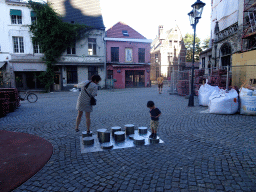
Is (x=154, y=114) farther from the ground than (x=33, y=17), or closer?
closer

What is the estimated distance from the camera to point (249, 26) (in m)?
15.9

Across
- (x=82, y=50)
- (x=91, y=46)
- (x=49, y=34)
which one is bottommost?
(x=82, y=50)

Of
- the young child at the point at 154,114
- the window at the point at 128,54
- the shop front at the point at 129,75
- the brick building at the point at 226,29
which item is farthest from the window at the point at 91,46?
the young child at the point at 154,114

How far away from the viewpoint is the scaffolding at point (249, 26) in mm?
15016

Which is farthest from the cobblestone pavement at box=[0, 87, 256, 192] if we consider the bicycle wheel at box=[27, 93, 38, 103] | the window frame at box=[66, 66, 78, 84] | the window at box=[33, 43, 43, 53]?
the window at box=[33, 43, 43, 53]

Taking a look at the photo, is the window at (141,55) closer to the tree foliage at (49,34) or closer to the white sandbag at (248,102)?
the tree foliage at (49,34)

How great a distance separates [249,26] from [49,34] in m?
21.7

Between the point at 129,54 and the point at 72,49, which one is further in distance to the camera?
the point at 129,54

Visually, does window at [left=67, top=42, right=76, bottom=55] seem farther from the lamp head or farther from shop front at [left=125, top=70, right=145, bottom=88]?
the lamp head

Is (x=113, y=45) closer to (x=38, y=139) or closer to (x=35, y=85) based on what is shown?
(x=35, y=85)

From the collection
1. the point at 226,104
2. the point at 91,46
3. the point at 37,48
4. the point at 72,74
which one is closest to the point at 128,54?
the point at 91,46

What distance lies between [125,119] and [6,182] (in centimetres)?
436

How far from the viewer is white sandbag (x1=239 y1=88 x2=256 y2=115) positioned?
6582mm

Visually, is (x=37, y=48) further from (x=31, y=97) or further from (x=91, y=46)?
(x=31, y=97)
